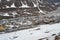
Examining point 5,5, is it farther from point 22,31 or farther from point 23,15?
point 22,31

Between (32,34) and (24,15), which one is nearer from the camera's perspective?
(32,34)

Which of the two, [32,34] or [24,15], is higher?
[32,34]

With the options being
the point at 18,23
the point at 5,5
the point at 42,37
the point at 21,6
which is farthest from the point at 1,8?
the point at 42,37

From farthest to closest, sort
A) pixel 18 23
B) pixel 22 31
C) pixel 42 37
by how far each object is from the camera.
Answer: pixel 18 23, pixel 22 31, pixel 42 37

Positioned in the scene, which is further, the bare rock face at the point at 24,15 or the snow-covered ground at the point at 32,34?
the bare rock face at the point at 24,15

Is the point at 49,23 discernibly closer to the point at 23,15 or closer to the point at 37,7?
the point at 23,15

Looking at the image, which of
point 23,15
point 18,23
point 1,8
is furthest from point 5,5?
point 18,23

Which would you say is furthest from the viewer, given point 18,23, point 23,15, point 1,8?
point 1,8

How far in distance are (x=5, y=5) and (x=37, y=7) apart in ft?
24.0

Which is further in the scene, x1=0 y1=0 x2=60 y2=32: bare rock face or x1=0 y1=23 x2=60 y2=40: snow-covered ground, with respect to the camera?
x1=0 y1=0 x2=60 y2=32: bare rock face

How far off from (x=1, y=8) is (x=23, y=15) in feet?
19.4

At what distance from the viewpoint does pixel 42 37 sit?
22.5 meters

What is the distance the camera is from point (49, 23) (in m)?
30.8

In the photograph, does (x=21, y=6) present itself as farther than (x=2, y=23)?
Yes
